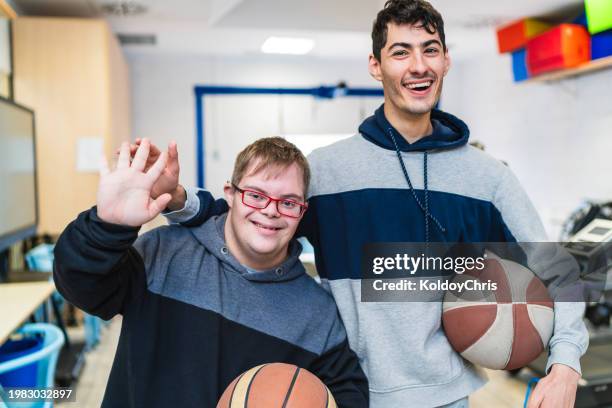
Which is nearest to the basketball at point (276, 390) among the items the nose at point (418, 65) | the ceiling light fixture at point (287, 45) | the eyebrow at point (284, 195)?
the eyebrow at point (284, 195)

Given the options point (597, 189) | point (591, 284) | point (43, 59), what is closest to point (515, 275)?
point (591, 284)

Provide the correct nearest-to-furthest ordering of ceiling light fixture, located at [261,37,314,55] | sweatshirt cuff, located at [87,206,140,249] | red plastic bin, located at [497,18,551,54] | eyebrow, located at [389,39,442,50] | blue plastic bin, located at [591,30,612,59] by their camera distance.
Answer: sweatshirt cuff, located at [87,206,140,249] < eyebrow, located at [389,39,442,50] < blue plastic bin, located at [591,30,612,59] < red plastic bin, located at [497,18,551,54] < ceiling light fixture, located at [261,37,314,55]

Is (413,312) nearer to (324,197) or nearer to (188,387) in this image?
(324,197)

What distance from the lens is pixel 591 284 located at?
106 centimetres

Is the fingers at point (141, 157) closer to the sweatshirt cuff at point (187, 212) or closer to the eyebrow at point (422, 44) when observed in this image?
the sweatshirt cuff at point (187, 212)

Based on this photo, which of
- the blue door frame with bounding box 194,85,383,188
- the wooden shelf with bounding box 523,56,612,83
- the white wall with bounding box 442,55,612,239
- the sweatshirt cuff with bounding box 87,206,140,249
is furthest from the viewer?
the blue door frame with bounding box 194,85,383,188

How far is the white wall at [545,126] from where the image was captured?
6.07 feet

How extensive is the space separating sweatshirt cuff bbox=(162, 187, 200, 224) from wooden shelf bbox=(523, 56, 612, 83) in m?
1.10

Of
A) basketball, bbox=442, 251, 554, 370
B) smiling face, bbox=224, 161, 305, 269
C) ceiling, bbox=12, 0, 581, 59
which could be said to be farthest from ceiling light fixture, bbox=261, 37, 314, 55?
basketball, bbox=442, 251, 554, 370

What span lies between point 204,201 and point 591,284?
83cm

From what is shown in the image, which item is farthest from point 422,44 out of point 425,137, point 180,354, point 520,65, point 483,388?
point 520,65

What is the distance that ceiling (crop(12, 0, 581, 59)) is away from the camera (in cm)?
250

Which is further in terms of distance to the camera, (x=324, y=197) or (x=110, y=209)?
(x=324, y=197)

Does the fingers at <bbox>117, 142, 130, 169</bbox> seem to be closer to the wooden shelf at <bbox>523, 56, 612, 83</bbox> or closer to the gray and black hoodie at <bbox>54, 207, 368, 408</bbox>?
the gray and black hoodie at <bbox>54, 207, 368, 408</bbox>
